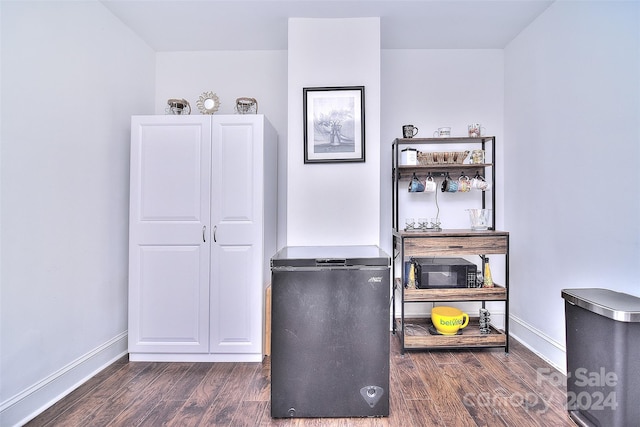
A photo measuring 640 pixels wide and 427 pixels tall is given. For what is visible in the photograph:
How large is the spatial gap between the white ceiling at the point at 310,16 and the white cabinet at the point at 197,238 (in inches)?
A: 32.3

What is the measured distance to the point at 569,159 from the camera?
2201 mm

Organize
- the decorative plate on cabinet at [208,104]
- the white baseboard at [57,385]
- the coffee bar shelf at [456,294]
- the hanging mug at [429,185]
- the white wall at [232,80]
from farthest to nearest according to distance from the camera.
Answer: the white wall at [232,80] → the hanging mug at [429,185] → the decorative plate on cabinet at [208,104] → the coffee bar shelf at [456,294] → the white baseboard at [57,385]

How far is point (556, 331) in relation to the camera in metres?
2.32

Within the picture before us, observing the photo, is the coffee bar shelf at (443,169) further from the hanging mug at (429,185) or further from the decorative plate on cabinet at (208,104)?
the decorative plate on cabinet at (208,104)

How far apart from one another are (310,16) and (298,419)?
2.78 metres

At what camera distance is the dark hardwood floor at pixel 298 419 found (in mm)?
1731

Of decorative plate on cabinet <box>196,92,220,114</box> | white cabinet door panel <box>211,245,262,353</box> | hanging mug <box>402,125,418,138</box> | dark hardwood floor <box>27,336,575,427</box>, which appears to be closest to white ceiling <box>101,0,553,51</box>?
decorative plate on cabinet <box>196,92,220,114</box>

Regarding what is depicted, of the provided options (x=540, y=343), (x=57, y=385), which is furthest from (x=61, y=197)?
(x=540, y=343)

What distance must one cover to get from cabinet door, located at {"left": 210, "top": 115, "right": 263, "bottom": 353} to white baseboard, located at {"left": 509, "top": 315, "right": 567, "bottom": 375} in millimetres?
2164

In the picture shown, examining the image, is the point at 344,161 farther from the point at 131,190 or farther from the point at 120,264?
the point at 120,264

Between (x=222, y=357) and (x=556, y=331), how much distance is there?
2466 millimetres

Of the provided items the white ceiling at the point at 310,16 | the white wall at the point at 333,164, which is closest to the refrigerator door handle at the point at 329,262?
the white wall at the point at 333,164

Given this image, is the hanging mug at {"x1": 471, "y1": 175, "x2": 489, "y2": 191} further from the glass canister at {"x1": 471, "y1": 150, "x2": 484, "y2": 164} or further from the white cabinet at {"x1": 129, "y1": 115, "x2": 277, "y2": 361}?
the white cabinet at {"x1": 129, "y1": 115, "x2": 277, "y2": 361}

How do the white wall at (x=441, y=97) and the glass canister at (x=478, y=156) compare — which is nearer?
the glass canister at (x=478, y=156)
